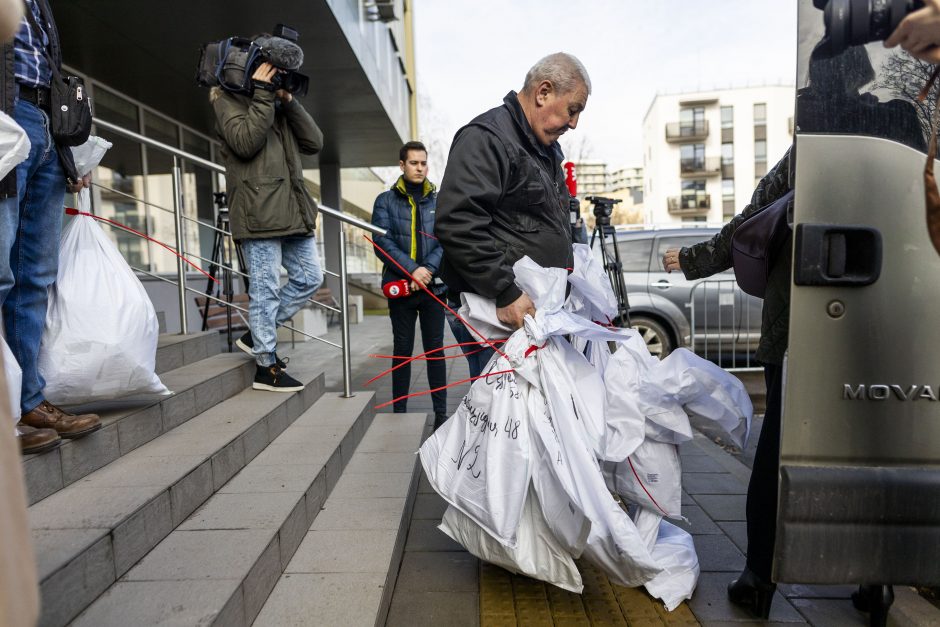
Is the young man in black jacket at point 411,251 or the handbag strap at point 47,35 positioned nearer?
the handbag strap at point 47,35

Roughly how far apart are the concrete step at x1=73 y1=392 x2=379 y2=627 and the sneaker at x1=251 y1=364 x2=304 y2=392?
0.54 m

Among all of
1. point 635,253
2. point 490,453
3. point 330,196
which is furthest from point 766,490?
point 330,196

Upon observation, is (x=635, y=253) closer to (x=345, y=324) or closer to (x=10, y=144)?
(x=345, y=324)

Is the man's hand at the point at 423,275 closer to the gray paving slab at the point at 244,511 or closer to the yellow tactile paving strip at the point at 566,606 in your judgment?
the gray paving slab at the point at 244,511

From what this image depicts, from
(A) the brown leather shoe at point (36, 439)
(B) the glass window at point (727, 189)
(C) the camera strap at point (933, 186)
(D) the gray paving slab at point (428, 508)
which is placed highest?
(B) the glass window at point (727, 189)

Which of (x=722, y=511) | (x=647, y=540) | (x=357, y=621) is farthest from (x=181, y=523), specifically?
(x=722, y=511)

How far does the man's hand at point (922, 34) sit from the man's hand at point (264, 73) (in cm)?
283

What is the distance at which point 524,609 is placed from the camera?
232 centimetres

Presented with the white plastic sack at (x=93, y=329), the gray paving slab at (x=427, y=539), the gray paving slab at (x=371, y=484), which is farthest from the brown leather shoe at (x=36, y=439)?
the gray paving slab at (x=427, y=539)

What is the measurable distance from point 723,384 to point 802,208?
1.02 metres

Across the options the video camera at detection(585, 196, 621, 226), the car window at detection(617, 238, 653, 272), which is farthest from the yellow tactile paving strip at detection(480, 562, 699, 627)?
the car window at detection(617, 238, 653, 272)

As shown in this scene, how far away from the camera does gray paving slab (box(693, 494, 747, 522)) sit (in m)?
3.12

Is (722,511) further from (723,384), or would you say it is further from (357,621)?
(357,621)

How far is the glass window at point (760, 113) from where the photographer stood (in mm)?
57500
